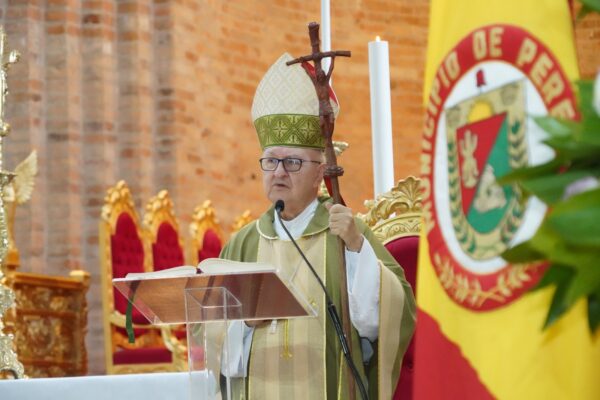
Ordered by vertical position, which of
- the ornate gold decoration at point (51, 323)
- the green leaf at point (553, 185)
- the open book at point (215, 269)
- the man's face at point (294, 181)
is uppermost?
the man's face at point (294, 181)

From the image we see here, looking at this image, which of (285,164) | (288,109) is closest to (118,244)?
(288,109)

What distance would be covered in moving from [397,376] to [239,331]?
0.52m

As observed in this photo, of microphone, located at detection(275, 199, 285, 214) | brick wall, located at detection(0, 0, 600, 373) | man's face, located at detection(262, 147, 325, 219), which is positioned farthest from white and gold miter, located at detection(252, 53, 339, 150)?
brick wall, located at detection(0, 0, 600, 373)

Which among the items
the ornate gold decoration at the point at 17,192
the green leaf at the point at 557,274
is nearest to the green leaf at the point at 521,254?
the green leaf at the point at 557,274

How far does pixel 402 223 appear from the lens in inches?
178

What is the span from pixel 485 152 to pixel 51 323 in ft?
23.1

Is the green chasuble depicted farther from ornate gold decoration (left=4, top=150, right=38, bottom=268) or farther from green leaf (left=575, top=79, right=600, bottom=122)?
ornate gold decoration (left=4, top=150, right=38, bottom=268)

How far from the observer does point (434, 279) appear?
199cm

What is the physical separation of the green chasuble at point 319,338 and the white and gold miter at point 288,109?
0.83 feet

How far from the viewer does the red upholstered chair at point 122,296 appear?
307 inches

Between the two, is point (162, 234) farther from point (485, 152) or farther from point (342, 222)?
point (485, 152)

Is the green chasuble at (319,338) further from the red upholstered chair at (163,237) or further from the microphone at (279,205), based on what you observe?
the red upholstered chair at (163,237)

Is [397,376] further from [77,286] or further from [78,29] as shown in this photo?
[78,29]

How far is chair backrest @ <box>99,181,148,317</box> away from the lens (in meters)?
7.88
